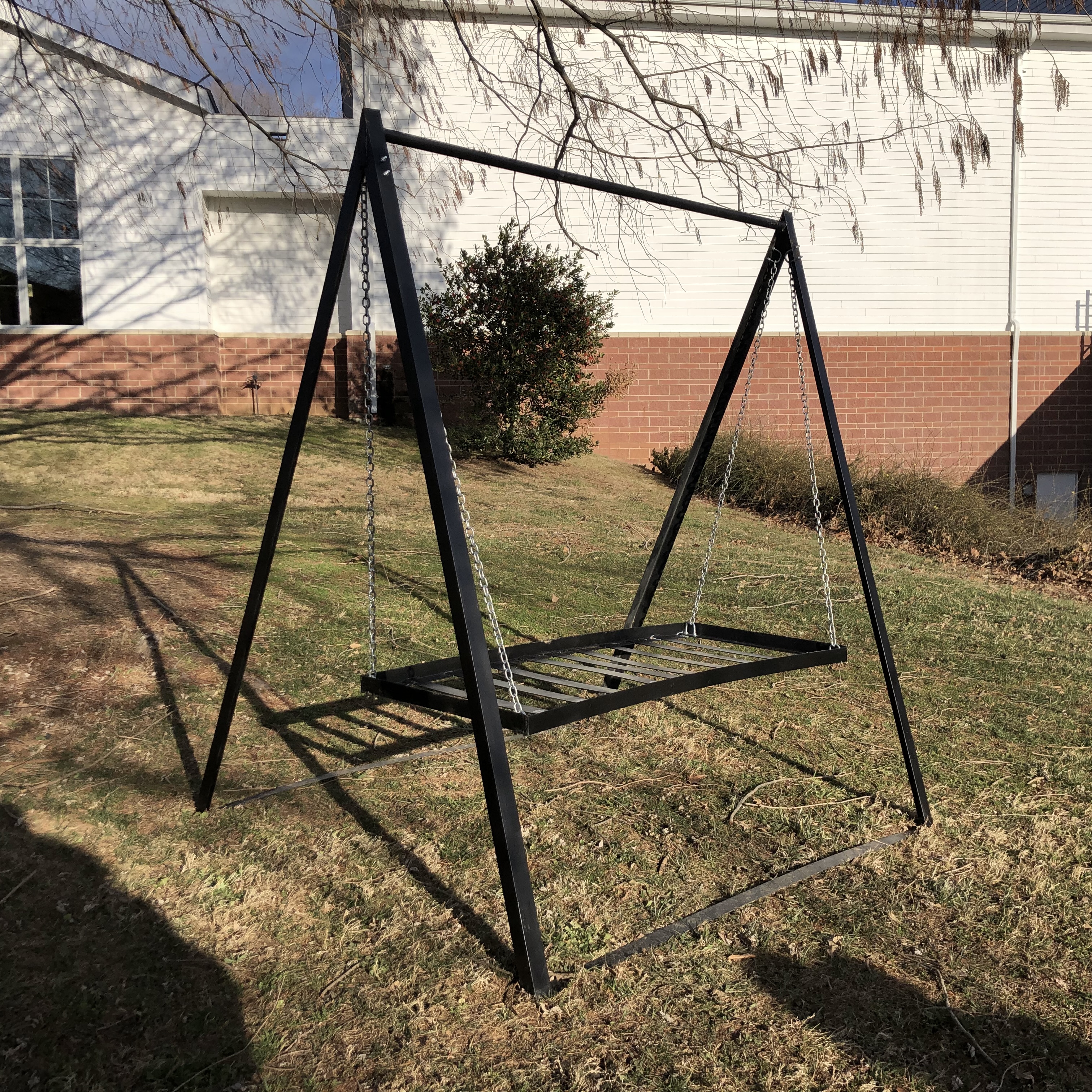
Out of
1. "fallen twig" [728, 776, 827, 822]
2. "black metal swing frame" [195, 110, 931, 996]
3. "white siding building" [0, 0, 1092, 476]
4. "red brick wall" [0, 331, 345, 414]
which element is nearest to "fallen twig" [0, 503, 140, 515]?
"black metal swing frame" [195, 110, 931, 996]

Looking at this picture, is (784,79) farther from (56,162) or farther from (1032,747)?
(1032,747)

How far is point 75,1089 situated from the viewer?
185cm

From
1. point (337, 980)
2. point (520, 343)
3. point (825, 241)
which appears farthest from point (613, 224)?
point (337, 980)

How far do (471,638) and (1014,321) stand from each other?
13466 mm

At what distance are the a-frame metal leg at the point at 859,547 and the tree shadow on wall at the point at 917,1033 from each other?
2.99ft

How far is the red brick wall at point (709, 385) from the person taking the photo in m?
11.6

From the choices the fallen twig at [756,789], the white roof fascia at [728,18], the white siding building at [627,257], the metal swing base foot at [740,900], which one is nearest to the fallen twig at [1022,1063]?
the metal swing base foot at [740,900]

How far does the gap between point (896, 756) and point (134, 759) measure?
272 centimetres

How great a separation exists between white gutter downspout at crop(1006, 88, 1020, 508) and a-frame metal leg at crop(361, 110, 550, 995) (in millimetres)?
12493

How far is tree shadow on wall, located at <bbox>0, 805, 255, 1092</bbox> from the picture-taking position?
190cm

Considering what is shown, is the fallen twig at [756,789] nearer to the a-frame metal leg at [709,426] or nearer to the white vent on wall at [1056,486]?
the a-frame metal leg at [709,426]

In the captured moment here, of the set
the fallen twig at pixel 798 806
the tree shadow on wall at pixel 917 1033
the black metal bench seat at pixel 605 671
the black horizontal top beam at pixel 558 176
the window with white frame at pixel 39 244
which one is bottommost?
the tree shadow on wall at pixel 917 1033

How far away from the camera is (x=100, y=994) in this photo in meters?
2.12

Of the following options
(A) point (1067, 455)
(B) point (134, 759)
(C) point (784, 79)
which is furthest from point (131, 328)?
(A) point (1067, 455)
